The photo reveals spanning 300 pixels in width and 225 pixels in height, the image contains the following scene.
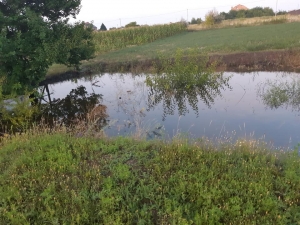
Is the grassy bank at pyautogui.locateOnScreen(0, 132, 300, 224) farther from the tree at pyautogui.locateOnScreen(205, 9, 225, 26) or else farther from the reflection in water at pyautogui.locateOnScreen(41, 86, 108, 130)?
the tree at pyautogui.locateOnScreen(205, 9, 225, 26)

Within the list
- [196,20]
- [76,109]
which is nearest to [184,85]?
[76,109]

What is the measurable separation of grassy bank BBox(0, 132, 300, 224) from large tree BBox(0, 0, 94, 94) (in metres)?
7.18

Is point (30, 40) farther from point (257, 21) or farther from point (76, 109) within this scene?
point (257, 21)

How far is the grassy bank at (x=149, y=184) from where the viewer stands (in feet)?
12.7

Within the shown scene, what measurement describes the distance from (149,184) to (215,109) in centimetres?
686

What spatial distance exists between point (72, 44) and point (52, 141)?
8419 mm

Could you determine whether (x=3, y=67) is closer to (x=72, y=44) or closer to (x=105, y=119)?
(x=72, y=44)

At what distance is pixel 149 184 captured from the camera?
456 cm

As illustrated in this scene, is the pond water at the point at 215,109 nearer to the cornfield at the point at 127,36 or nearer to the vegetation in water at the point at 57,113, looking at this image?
the vegetation in water at the point at 57,113

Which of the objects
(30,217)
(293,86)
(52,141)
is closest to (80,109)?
(52,141)

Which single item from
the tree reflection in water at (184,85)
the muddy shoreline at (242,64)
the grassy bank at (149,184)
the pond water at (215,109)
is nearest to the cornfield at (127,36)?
the muddy shoreline at (242,64)

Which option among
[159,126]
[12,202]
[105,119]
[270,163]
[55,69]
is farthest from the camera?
[55,69]

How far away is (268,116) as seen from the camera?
935cm

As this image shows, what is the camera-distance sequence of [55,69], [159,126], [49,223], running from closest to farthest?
[49,223]
[159,126]
[55,69]
